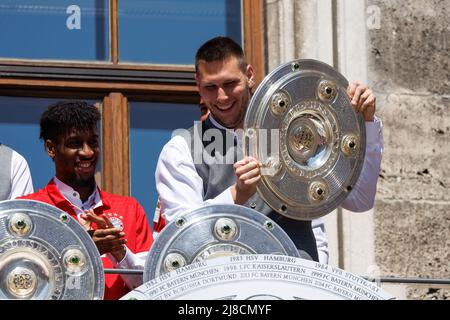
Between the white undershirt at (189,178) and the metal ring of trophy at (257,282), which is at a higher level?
the white undershirt at (189,178)

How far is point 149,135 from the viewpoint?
721cm

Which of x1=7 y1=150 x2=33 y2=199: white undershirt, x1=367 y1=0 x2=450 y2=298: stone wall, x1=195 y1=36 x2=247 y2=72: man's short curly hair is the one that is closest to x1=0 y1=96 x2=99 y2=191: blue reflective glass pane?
x1=7 y1=150 x2=33 y2=199: white undershirt

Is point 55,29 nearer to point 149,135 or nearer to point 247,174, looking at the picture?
point 149,135

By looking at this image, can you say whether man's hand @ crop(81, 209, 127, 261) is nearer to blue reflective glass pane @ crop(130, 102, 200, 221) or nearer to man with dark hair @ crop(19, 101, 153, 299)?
man with dark hair @ crop(19, 101, 153, 299)

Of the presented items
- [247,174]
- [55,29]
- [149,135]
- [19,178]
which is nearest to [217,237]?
[247,174]

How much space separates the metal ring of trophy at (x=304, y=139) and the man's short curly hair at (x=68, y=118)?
0.74m

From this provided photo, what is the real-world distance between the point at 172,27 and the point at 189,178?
1.42m

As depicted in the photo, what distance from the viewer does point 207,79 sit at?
607 cm

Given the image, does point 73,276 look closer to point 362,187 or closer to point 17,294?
point 17,294

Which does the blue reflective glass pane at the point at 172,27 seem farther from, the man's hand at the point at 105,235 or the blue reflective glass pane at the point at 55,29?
the man's hand at the point at 105,235

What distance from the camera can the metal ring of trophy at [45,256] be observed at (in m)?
5.51

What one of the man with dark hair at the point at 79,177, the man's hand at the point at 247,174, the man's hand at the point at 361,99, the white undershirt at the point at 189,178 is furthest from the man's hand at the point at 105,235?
the man's hand at the point at 361,99

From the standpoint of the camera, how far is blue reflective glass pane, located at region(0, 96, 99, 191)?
707 centimetres
